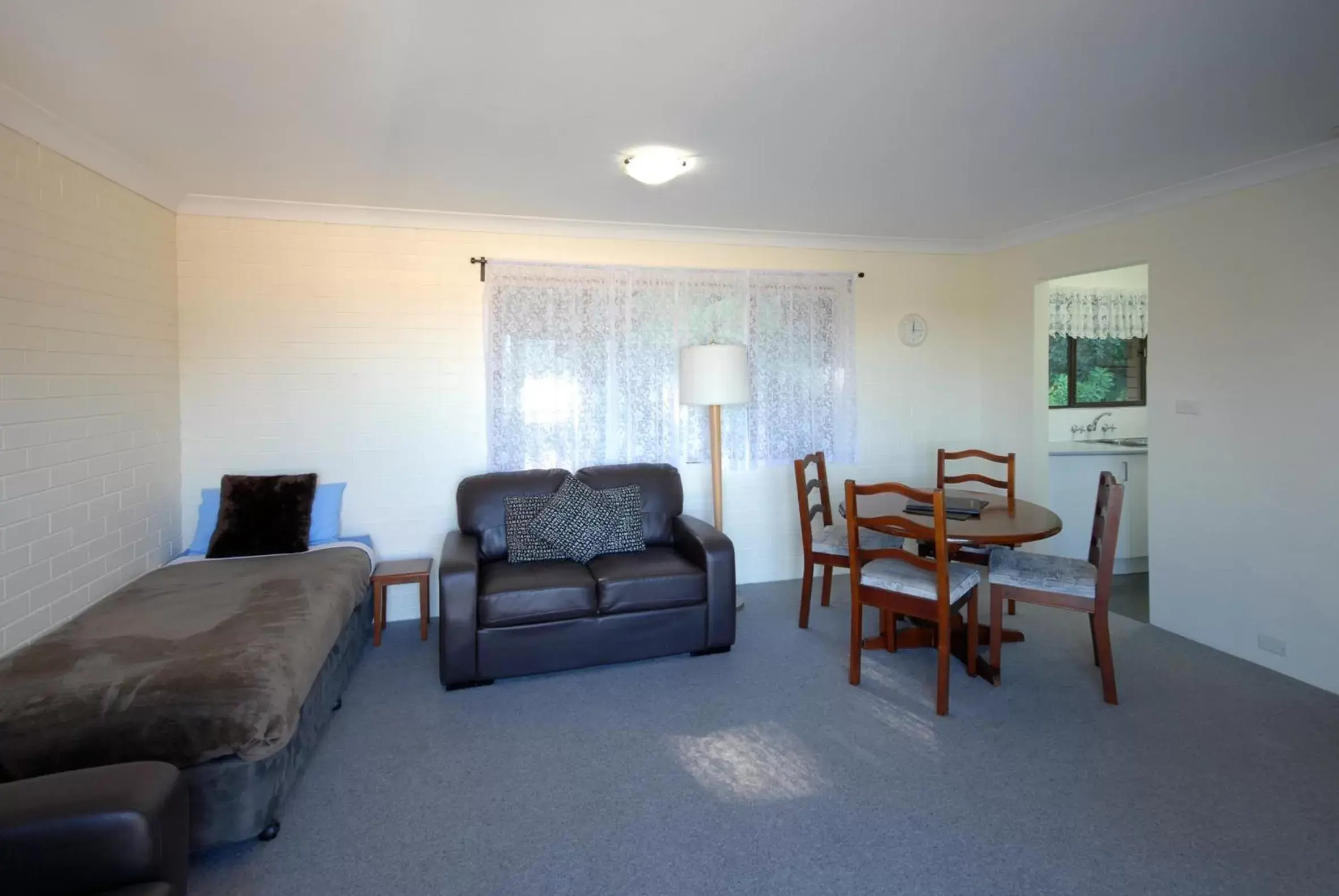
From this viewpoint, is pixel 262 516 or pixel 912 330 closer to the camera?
pixel 262 516

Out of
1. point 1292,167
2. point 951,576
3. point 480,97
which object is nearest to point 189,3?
point 480,97

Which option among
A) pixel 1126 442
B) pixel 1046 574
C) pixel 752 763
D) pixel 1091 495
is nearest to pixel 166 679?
pixel 752 763

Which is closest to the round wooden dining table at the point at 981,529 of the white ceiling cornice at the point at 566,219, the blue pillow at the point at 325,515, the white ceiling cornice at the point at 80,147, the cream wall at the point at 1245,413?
the cream wall at the point at 1245,413

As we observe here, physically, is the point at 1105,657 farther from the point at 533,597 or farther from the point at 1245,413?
the point at 533,597

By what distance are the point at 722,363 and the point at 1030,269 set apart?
2.32m

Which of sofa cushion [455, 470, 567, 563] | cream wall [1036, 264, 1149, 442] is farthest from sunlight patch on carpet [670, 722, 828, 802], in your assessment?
cream wall [1036, 264, 1149, 442]

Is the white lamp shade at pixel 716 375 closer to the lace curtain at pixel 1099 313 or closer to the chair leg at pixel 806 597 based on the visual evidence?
the chair leg at pixel 806 597

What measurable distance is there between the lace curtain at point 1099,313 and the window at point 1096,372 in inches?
2.5

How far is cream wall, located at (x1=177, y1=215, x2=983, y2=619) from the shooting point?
12.4 ft

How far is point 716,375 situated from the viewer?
401 centimetres

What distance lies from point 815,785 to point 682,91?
2.46 meters

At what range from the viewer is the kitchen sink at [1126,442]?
5.13 meters

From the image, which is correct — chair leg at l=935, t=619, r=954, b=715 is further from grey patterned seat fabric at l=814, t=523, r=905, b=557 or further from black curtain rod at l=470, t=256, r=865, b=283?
black curtain rod at l=470, t=256, r=865, b=283

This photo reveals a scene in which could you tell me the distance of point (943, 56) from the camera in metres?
2.17
